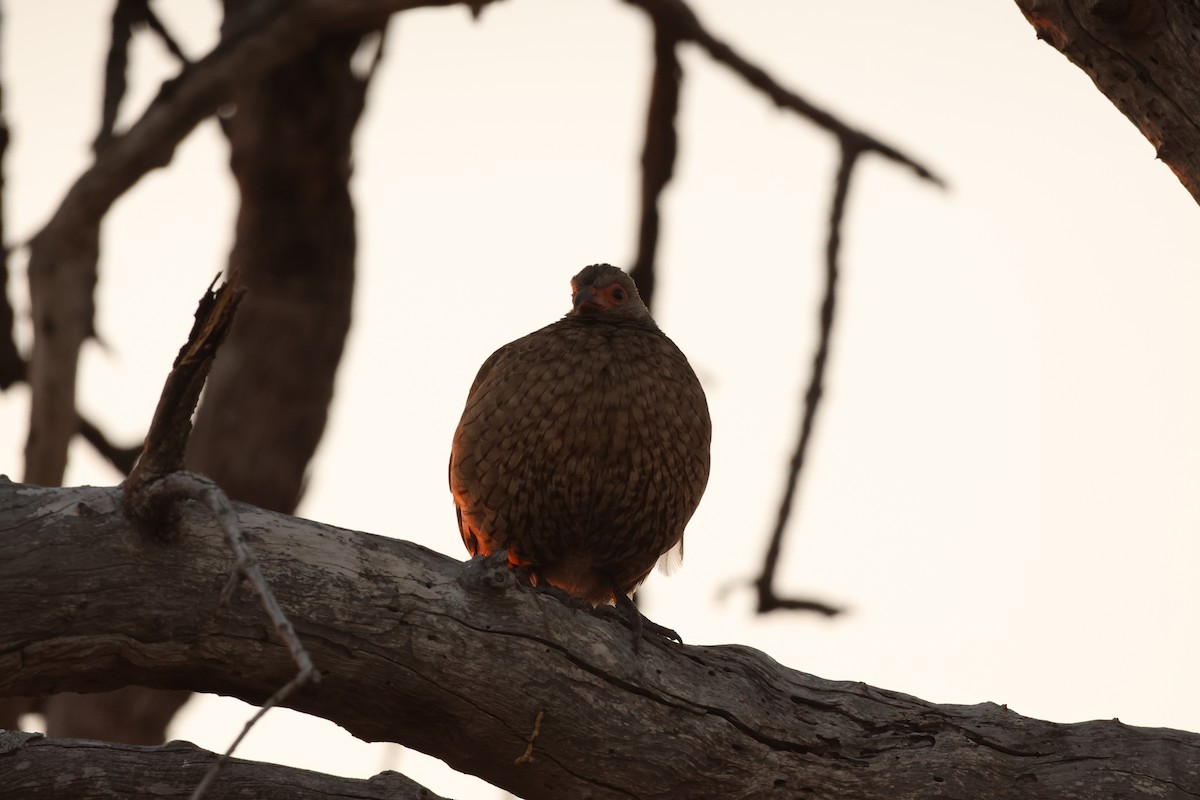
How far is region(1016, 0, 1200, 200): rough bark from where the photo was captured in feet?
12.1

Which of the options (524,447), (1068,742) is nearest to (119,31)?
(524,447)

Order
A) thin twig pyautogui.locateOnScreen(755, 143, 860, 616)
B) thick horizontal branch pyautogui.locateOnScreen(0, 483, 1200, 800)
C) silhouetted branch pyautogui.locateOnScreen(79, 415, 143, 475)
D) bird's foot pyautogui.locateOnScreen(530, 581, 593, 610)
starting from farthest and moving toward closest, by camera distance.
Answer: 1. silhouetted branch pyautogui.locateOnScreen(79, 415, 143, 475)
2. thin twig pyautogui.locateOnScreen(755, 143, 860, 616)
3. bird's foot pyautogui.locateOnScreen(530, 581, 593, 610)
4. thick horizontal branch pyautogui.locateOnScreen(0, 483, 1200, 800)

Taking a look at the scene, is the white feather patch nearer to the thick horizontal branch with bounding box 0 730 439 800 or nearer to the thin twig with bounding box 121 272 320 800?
the thick horizontal branch with bounding box 0 730 439 800

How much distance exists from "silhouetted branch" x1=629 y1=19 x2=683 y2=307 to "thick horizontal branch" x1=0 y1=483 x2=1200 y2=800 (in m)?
2.40

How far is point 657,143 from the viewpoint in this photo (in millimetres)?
5934

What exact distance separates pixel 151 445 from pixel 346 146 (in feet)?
13.5

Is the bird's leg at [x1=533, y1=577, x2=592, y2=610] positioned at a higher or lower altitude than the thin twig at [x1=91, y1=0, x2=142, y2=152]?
lower

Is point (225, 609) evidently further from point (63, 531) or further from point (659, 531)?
point (659, 531)

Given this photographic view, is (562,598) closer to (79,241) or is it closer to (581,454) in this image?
(581,454)

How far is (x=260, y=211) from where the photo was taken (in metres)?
6.70

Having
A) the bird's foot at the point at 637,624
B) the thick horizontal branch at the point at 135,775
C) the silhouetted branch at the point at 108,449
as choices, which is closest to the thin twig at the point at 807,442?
the bird's foot at the point at 637,624

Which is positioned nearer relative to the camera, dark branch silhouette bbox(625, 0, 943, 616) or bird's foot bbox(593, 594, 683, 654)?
bird's foot bbox(593, 594, 683, 654)

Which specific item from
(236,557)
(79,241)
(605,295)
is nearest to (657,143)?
(605,295)

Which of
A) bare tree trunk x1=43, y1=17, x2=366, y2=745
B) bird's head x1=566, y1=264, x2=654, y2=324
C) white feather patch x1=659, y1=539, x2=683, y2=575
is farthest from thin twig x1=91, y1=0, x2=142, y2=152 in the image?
white feather patch x1=659, y1=539, x2=683, y2=575
